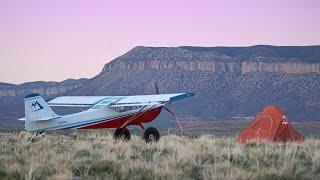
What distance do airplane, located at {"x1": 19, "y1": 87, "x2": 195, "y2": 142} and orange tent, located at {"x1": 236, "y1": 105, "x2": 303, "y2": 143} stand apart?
122 inches

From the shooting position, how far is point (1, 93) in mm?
145000

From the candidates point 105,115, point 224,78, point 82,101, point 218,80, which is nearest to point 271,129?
point 105,115

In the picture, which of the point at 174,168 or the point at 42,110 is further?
the point at 42,110

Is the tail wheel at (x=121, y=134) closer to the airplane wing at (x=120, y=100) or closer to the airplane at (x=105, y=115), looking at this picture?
the airplane at (x=105, y=115)

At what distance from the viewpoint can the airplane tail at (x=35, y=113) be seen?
2061 cm

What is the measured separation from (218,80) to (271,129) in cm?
9633

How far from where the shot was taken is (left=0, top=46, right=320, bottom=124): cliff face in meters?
104

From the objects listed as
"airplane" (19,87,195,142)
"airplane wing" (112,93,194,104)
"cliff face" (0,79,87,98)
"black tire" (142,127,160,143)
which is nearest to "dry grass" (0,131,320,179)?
"airplane" (19,87,195,142)

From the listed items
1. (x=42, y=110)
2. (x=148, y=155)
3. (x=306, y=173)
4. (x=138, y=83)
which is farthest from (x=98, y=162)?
(x=138, y=83)

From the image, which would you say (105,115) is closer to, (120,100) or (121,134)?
(121,134)

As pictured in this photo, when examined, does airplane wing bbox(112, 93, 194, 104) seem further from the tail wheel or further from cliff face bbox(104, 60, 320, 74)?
cliff face bbox(104, 60, 320, 74)

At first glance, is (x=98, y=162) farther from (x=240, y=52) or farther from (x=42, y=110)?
(x=240, y=52)

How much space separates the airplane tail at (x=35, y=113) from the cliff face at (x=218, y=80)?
3162 inches

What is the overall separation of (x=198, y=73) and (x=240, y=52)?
22.8 m
